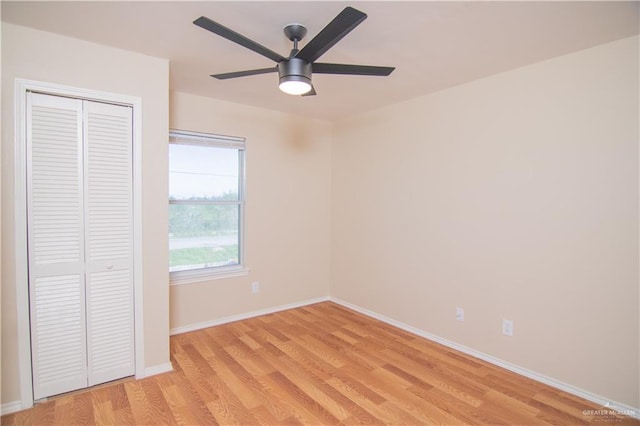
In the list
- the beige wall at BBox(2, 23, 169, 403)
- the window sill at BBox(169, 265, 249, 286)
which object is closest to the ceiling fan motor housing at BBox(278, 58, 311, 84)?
the beige wall at BBox(2, 23, 169, 403)

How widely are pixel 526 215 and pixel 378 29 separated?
1792 millimetres

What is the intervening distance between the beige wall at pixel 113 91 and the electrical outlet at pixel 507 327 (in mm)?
2736

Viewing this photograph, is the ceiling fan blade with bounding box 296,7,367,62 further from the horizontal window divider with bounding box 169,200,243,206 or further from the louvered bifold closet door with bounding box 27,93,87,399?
the horizontal window divider with bounding box 169,200,243,206

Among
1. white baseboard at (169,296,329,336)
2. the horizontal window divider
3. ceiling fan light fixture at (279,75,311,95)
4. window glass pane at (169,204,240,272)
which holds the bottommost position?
white baseboard at (169,296,329,336)

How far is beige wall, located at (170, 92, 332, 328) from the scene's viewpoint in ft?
11.6

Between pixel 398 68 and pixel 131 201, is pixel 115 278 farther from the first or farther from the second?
pixel 398 68

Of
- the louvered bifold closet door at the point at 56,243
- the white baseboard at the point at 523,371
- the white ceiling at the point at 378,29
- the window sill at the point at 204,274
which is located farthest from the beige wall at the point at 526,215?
the louvered bifold closet door at the point at 56,243

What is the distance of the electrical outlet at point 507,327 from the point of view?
8.98 feet

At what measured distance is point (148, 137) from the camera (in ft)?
8.32

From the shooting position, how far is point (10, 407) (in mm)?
2139

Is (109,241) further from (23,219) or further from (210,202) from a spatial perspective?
(210,202)

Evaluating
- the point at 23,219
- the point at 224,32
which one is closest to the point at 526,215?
the point at 224,32

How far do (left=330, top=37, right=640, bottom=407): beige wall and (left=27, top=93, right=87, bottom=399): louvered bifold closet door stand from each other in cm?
282

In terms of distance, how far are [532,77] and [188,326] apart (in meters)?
3.84
